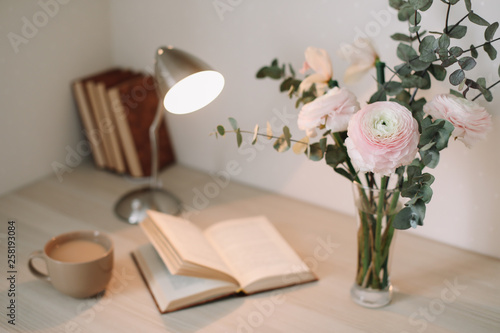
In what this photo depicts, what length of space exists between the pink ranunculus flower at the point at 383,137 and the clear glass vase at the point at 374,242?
0.45 ft

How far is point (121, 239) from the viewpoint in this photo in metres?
1.23

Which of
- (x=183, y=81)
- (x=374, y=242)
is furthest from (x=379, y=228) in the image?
(x=183, y=81)

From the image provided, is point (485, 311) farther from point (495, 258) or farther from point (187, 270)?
point (187, 270)

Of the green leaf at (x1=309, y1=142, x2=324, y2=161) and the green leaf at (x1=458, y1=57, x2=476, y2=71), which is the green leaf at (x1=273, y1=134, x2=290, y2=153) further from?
the green leaf at (x1=458, y1=57, x2=476, y2=71)

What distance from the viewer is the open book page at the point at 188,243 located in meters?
1.04

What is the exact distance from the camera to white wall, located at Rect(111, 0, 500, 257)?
3.74ft

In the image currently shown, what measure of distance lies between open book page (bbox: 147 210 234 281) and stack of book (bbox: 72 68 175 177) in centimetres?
35

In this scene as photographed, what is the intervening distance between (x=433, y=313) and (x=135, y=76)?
0.98 meters

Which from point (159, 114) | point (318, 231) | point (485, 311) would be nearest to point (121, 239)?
point (159, 114)

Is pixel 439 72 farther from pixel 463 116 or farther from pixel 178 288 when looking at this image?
pixel 178 288

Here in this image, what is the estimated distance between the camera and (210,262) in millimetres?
1056

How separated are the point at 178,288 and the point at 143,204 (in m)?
0.35

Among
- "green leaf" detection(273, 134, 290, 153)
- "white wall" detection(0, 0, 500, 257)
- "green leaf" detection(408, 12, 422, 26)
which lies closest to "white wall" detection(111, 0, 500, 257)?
"white wall" detection(0, 0, 500, 257)

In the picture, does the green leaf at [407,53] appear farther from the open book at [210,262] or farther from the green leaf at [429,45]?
the open book at [210,262]
